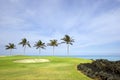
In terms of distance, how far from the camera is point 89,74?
1078 inches

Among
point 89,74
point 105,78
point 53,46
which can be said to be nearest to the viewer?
point 105,78

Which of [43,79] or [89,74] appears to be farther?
[89,74]

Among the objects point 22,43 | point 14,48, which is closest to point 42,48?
point 22,43

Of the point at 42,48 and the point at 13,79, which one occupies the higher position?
the point at 42,48

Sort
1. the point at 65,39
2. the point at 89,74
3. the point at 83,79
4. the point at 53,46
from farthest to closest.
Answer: the point at 53,46 < the point at 65,39 < the point at 89,74 < the point at 83,79

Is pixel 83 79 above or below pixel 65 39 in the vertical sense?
below

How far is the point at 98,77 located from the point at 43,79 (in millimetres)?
7759

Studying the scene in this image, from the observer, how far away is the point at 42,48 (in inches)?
4232

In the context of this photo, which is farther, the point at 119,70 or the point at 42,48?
the point at 42,48

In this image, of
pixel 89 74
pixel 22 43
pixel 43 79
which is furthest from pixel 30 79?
pixel 22 43

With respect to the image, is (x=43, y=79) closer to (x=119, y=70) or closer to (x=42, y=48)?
(x=119, y=70)

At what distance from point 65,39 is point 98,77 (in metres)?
76.8

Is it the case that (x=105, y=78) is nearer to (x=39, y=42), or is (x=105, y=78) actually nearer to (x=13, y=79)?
(x=13, y=79)

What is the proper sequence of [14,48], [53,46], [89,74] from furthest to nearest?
[14,48] → [53,46] → [89,74]
